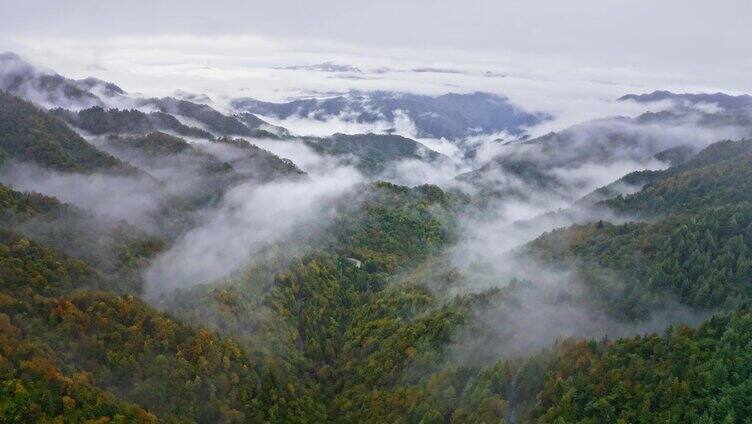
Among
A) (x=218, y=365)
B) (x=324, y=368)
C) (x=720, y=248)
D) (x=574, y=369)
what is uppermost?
(x=720, y=248)

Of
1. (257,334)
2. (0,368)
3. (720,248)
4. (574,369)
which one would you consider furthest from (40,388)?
(720,248)

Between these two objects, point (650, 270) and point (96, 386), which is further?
point (650, 270)

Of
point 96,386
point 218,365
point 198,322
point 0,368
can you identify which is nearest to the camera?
point 0,368

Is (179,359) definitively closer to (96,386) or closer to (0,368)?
(96,386)

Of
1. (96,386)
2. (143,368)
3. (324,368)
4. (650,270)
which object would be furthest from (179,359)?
(650,270)

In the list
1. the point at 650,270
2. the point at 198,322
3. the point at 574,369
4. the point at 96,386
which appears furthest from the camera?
the point at 650,270

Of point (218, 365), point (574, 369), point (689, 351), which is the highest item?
point (689, 351)

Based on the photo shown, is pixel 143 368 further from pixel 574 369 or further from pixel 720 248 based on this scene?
pixel 720 248

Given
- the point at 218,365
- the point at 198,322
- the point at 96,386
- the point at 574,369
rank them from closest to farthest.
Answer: the point at 96,386 < the point at 574,369 < the point at 218,365 < the point at 198,322

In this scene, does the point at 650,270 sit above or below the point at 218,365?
above
